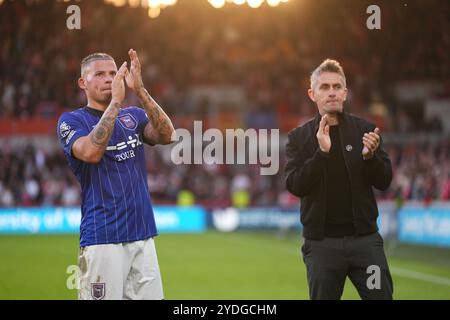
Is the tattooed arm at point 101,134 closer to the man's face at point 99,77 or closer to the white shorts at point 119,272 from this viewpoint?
the man's face at point 99,77

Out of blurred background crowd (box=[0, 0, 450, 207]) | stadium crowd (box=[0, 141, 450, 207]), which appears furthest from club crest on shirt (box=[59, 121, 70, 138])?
stadium crowd (box=[0, 141, 450, 207])

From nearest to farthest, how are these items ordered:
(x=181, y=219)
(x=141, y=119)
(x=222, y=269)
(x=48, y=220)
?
1. (x=141, y=119)
2. (x=222, y=269)
3. (x=48, y=220)
4. (x=181, y=219)

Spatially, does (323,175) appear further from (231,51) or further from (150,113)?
(231,51)

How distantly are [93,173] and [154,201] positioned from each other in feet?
73.7

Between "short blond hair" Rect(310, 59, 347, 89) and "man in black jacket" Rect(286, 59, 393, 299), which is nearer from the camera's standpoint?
"man in black jacket" Rect(286, 59, 393, 299)

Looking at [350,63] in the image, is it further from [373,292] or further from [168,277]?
[373,292]

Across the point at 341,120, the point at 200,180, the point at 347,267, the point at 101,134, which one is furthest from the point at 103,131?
the point at 200,180

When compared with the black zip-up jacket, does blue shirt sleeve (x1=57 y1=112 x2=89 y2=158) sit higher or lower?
higher

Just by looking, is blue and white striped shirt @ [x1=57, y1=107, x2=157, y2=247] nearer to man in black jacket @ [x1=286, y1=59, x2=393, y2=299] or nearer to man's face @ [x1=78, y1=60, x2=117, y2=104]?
man's face @ [x1=78, y1=60, x2=117, y2=104]

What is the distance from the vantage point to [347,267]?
556 centimetres

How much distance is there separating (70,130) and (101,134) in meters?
0.36

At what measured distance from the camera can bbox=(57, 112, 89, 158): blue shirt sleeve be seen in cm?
549

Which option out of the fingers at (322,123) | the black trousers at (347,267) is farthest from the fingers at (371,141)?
the black trousers at (347,267)

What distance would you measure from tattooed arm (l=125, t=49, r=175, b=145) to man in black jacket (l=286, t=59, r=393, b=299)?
0.91m
